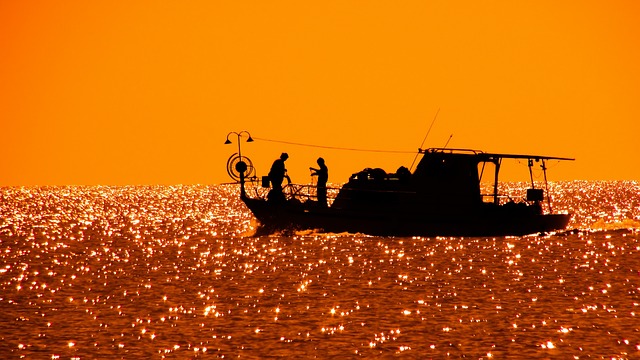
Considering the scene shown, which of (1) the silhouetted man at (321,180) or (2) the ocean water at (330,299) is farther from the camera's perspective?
(1) the silhouetted man at (321,180)

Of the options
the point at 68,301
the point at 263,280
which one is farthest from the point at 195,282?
the point at 68,301

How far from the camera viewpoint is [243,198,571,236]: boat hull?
1711 inches

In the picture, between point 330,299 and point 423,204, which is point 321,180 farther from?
point 330,299

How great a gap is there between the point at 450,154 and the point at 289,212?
7.93 m

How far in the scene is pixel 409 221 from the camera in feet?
143

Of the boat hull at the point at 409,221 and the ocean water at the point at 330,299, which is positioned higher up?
the boat hull at the point at 409,221

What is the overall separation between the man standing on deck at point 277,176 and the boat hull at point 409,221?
692 millimetres

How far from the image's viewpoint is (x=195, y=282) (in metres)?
32.5

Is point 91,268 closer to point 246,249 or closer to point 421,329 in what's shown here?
point 246,249

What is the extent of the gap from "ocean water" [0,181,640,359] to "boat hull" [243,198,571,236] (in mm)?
762

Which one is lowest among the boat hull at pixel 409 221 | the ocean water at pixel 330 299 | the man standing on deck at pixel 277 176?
the ocean water at pixel 330 299

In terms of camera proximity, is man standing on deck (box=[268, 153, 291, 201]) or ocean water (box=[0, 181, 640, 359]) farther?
man standing on deck (box=[268, 153, 291, 201])

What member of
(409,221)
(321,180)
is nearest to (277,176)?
(321,180)

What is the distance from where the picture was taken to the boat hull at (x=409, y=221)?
43469 mm
